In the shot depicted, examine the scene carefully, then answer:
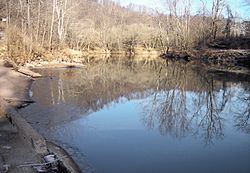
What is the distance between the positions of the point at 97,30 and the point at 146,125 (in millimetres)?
53062

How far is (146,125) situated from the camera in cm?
1238

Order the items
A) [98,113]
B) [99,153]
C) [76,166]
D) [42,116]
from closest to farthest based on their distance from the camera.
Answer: [76,166] < [99,153] < [42,116] < [98,113]

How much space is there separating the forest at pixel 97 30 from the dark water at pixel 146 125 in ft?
43.5

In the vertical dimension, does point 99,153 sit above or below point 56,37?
below

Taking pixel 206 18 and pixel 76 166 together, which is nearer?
pixel 76 166

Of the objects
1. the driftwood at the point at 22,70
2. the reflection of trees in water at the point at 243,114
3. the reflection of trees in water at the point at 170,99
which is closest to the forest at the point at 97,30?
the driftwood at the point at 22,70

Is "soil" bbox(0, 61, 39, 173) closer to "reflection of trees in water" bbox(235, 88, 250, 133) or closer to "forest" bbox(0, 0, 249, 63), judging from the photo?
"reflection of trees in water" bbox(235, 88, 250, 133)

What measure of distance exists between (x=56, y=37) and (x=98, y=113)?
31502 mm

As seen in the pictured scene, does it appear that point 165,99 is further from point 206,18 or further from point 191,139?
point 206,18

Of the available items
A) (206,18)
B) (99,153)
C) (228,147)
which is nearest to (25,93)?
(99,153)

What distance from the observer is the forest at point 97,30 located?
3406 centimetres

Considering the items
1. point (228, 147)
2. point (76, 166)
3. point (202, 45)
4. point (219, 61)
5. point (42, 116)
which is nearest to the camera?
point (76, 166)

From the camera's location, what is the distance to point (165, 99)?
678 inches

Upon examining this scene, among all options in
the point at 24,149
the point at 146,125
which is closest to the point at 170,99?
the point at 146,125
